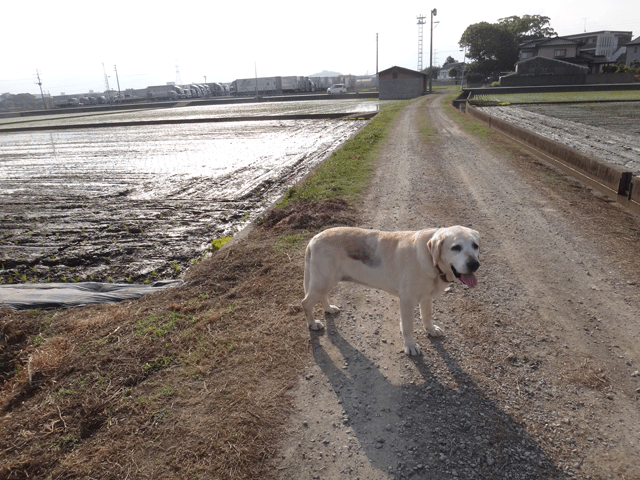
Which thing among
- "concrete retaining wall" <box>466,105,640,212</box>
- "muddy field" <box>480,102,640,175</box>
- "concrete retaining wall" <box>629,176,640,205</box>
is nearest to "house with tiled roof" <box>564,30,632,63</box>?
"muddy field" <box>480,102,640,175</box>

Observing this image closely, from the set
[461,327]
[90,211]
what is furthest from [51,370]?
[90,211]

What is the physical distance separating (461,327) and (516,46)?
96.1 meters

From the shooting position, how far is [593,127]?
22.4m

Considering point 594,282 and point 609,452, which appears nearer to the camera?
point 609,452

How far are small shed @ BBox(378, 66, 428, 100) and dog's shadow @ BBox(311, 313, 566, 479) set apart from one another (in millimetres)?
68107

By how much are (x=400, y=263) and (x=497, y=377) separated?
1.60 metres

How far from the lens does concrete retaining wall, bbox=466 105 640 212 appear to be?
1034 centimetres

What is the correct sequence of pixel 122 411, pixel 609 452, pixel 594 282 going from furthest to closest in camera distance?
pixel 594 282, pixel 122 411, pixel 609 452

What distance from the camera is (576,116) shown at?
2795 cm

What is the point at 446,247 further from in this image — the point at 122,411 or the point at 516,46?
the point at 516,46

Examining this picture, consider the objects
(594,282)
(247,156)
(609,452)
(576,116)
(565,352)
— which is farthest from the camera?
(576,116)

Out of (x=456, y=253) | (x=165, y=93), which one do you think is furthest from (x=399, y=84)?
(x=456, y=253)

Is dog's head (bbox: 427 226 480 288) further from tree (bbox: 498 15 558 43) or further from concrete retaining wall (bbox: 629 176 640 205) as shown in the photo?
tree (bbox: 498 15 558 43)

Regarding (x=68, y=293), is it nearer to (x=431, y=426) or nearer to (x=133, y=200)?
(x=431, y=426)
